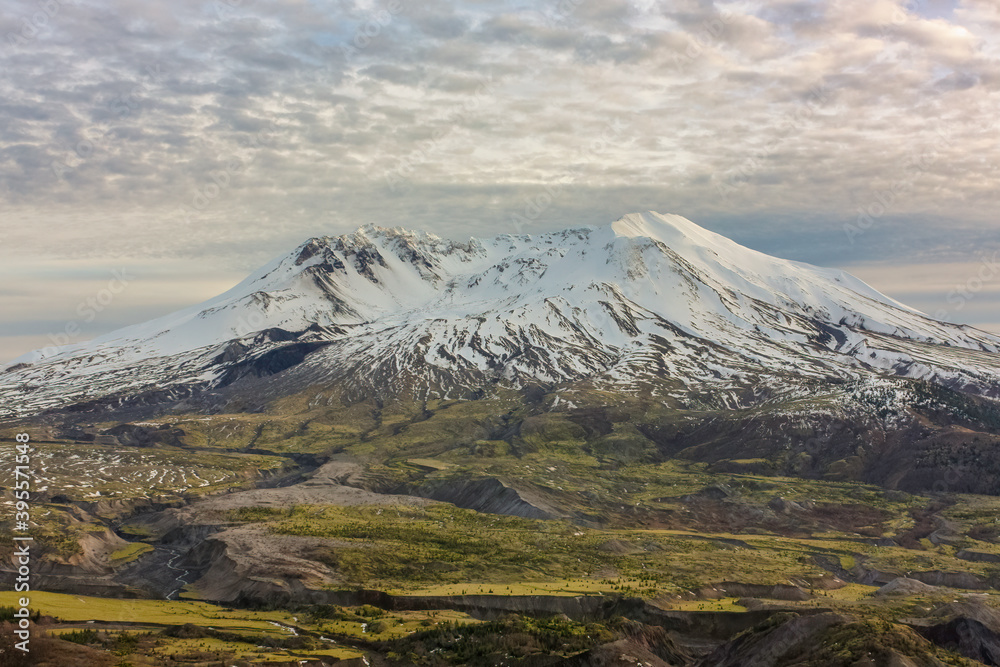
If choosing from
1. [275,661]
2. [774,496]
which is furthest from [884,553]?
[275,661]

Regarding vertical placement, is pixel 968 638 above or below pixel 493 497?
above

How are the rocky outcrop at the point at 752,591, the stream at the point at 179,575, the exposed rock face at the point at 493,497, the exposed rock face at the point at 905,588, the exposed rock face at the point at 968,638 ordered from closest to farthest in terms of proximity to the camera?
the exposed rock face at the point at 968,638 < the exposed rock face at the point at 905,588 < the rocky outcrop at the point at 752,591 < the stream at the point at 179,575 < the exposed rock face at the point at 493,497

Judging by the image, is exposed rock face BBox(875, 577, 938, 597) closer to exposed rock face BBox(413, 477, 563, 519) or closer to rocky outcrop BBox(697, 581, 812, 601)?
rocky outcrop BBox(697, 581, 812, 601)

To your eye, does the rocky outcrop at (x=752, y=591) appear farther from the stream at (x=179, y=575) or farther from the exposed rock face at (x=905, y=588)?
the stream at (x=179, y=575)

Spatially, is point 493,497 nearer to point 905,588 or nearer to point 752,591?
point 752,591

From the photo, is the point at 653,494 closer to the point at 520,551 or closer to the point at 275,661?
the point at 520,551

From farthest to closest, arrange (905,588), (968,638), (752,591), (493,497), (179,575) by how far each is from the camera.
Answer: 1. (493,497)
2. (179,575)
3. (752,591)
4. (905,588)
5. (968,638)

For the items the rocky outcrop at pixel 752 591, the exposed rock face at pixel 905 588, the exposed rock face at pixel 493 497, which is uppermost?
the rocky outcrop at pixel 752 591

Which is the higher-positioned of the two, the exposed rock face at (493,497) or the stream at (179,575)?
the stream at (179,575)

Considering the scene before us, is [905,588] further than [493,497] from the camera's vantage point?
No

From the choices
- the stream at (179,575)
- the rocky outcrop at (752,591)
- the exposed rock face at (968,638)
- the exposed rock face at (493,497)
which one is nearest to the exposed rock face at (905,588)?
the rocky outcrop at (752,591)

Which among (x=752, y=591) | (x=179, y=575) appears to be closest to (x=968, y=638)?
(x=752, y=591)
